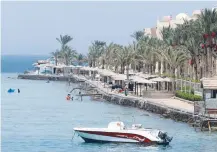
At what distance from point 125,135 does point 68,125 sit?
51.8ft

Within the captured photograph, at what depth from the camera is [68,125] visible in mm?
82500

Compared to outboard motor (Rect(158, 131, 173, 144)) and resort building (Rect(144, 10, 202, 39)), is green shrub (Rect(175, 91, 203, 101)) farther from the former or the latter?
resort building (Rect(144, 10, 202, 39))

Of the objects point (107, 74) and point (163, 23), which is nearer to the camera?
point (107, 74)

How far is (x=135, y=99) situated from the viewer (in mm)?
106812

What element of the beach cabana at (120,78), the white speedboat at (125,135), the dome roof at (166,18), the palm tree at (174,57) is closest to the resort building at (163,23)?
the dome roof at (166,18)

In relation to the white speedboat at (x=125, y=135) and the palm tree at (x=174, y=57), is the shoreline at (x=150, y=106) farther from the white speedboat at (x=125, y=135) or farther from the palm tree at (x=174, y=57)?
the white speedboat at (x=125, y=135)

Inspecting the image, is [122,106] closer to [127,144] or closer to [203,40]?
[203,40]

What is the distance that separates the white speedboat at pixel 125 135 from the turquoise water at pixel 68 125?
55 centimetres

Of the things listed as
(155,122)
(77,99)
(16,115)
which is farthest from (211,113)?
(77,99)

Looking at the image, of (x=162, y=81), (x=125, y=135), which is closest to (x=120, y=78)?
(x=162, y=81)

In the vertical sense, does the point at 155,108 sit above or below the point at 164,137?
above

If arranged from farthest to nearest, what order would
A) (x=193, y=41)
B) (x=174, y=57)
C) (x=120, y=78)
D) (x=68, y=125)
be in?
(x=120, y=78) → (x=174, y=57) → (x=193, y=41) → (x=68, y=125)

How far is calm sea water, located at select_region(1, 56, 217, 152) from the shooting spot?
6644 centimetres

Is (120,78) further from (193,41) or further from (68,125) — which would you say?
(68,125)
